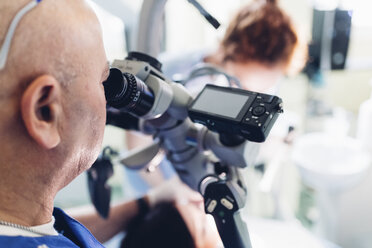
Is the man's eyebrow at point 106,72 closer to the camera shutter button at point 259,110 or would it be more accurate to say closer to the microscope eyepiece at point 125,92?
the microscope eyepiece at point 125,92

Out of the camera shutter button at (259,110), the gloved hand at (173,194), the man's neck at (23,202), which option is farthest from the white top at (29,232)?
the gloved hand at (173,194)

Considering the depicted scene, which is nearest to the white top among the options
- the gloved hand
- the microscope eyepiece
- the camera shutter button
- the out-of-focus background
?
the microscope eyepiece

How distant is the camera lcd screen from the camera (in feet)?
1.91

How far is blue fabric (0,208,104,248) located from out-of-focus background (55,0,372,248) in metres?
0.37

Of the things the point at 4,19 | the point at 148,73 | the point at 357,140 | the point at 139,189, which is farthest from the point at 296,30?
the point at 4,19

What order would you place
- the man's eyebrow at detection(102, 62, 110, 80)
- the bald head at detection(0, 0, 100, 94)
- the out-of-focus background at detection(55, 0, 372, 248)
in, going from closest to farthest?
the bald head at detection(0, 0, 100, 94)
the man's eyebrow at detection(102, 62, 110, 80)
the out-of-focus background at detection(55, 0, 372, 248)

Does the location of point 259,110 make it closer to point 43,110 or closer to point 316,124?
point 43,110

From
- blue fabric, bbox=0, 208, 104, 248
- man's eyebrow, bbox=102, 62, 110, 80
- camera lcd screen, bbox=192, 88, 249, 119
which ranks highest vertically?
man's eyebrow, bbox=102, 62, 110, 80

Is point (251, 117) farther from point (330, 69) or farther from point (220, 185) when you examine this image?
Answer: point (330, 69)

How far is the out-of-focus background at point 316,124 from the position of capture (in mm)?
1326

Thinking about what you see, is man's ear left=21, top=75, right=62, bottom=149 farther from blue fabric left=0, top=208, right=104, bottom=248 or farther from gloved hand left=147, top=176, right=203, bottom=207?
gloved hand left=147, top=176, right=203, bottom=207

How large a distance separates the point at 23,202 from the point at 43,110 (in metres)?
0.14

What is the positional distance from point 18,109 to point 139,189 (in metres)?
1.25

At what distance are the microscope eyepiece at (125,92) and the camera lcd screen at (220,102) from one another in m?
0.11
